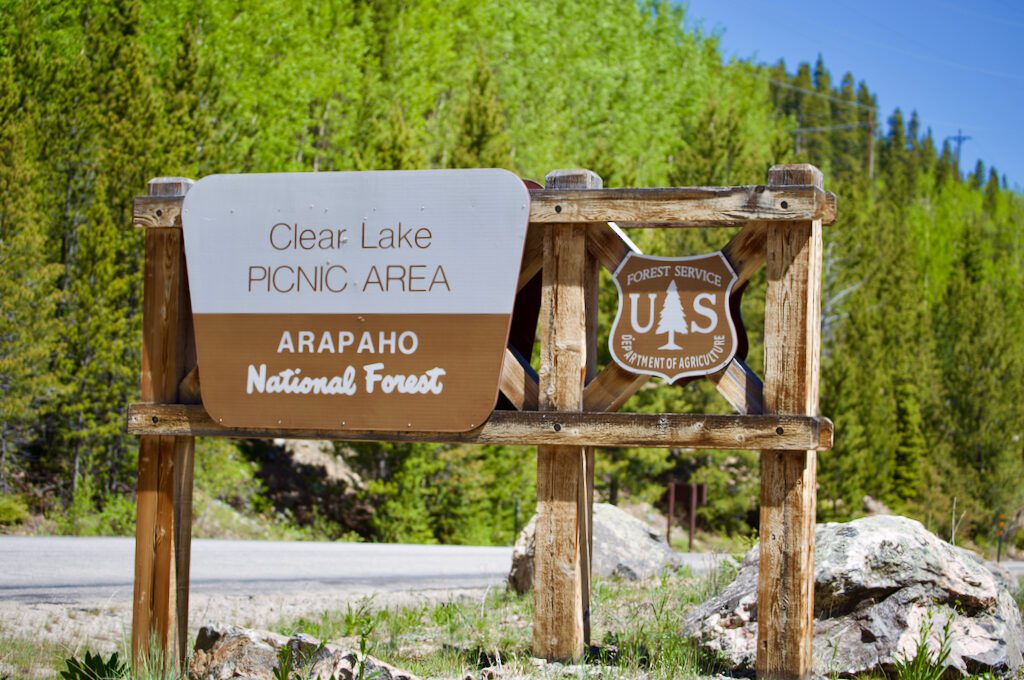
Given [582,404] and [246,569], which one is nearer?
[582,404]

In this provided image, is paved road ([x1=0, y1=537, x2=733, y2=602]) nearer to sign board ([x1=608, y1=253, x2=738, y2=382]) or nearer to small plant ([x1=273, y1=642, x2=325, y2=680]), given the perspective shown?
small plant ([x1=273, y1=642, x2=325, y2=680])

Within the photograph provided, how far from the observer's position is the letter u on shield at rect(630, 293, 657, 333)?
220 inches

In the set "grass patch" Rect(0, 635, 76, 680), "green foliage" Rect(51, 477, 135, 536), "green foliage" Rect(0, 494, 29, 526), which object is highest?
"grass patch" Rect(0, 635, 76, 680)

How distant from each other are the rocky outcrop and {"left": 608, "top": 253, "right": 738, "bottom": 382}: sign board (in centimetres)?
189

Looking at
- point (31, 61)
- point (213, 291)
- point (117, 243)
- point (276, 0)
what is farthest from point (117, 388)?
point (213, 291)

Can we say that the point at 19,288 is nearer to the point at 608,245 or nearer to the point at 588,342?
the point at 588,342

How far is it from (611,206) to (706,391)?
2593 cm

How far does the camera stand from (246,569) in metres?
11.9

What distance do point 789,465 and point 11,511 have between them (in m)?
14.7

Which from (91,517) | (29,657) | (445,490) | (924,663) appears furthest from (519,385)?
(445,490)

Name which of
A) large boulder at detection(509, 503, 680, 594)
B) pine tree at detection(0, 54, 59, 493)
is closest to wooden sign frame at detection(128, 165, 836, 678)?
large boulder at detection(509, 503, 680, 594)

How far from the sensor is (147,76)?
2227 cm

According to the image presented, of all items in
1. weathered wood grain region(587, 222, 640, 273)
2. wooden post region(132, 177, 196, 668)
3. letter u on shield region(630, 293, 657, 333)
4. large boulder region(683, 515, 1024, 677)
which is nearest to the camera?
letter u on shield region(630, 293, 657, 333)

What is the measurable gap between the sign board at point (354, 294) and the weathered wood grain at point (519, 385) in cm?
17
